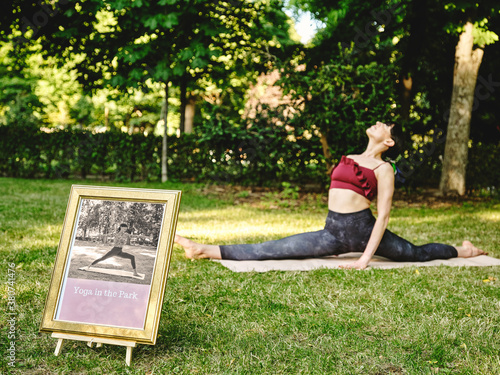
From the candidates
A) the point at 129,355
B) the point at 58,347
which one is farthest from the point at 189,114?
the point at 129,355

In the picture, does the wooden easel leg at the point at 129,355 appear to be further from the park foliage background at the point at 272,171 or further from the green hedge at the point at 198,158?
the green hedge at the point at 198,158

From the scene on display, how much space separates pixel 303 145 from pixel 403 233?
215 inches

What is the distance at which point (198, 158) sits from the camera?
572 inches

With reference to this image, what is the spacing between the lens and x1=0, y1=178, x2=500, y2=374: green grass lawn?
8.66 ft

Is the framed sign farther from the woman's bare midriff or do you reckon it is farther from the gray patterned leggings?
the woman's bare midriff

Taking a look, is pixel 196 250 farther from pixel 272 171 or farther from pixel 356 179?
pixel 272 171

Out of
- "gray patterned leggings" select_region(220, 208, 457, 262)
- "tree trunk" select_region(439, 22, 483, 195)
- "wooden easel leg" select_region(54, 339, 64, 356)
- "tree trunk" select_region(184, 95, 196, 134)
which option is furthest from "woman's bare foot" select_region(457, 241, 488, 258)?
"tree trunk" select_region(184, 95, 196, 134)

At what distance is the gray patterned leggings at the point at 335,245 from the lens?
509 cm

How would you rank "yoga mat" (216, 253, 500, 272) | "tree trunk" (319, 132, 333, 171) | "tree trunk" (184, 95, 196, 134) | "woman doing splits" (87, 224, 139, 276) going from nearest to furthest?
"woman doing splits" (87, 224, 139, 276)
"yoga mat" (216, 253, 500, 272)
"tree trunk" (319, 132, 333, 171)
"tree trunk" (184, 95, 196, 134)

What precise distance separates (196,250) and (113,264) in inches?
92.8

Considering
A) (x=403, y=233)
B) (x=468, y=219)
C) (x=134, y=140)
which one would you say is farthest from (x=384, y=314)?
(x=134, y=140)

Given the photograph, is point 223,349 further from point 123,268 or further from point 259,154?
point 259,154

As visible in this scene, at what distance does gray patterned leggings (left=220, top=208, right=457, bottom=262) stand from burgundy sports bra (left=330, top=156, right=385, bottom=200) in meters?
A: 0.25

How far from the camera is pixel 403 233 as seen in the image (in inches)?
284
